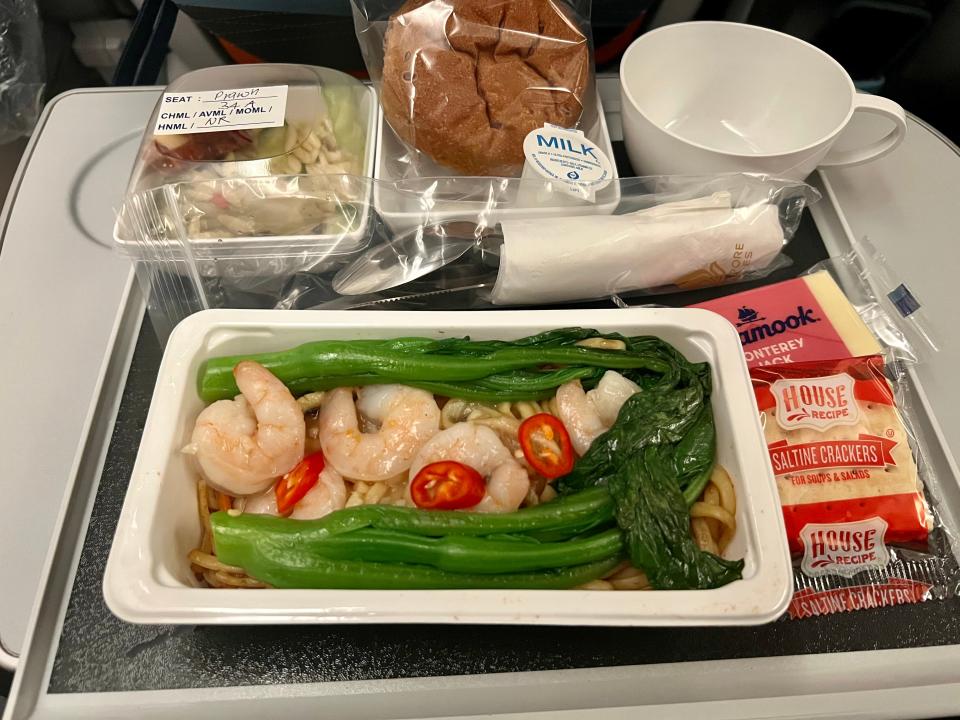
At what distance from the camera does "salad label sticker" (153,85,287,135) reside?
1325mm

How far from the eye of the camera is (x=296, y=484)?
1014mm

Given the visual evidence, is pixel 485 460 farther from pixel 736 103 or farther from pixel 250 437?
pixel 736 103

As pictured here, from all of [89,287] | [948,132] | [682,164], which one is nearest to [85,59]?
[89,287]

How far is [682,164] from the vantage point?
1.35 metres

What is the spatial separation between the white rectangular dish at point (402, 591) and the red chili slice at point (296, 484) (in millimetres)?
142

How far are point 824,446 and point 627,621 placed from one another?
49cm

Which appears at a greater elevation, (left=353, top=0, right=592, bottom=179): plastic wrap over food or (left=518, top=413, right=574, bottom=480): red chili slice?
(left=353, top=0, right=592, bottom=179): plastic wrap over food

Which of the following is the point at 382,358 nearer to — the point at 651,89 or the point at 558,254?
the point at 558,254

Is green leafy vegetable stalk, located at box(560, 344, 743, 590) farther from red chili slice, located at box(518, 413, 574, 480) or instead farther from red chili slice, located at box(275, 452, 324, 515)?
red chili slice, located at box(275, 452, 324, 515)

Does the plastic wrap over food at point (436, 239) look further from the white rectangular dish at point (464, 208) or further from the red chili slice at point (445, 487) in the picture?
the red chili slice at point (445, 487)

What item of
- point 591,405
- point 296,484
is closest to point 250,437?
point 296,484

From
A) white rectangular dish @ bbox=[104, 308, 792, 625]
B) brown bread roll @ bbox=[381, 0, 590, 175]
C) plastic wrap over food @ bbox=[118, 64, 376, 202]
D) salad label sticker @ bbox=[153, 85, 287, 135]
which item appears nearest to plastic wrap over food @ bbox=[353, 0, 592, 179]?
brown bread roll @ bbox=[381, 0, 590, 175]

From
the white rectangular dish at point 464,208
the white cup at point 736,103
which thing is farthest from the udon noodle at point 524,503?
the white cup at point 736,103

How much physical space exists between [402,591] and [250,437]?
0.33 meters
